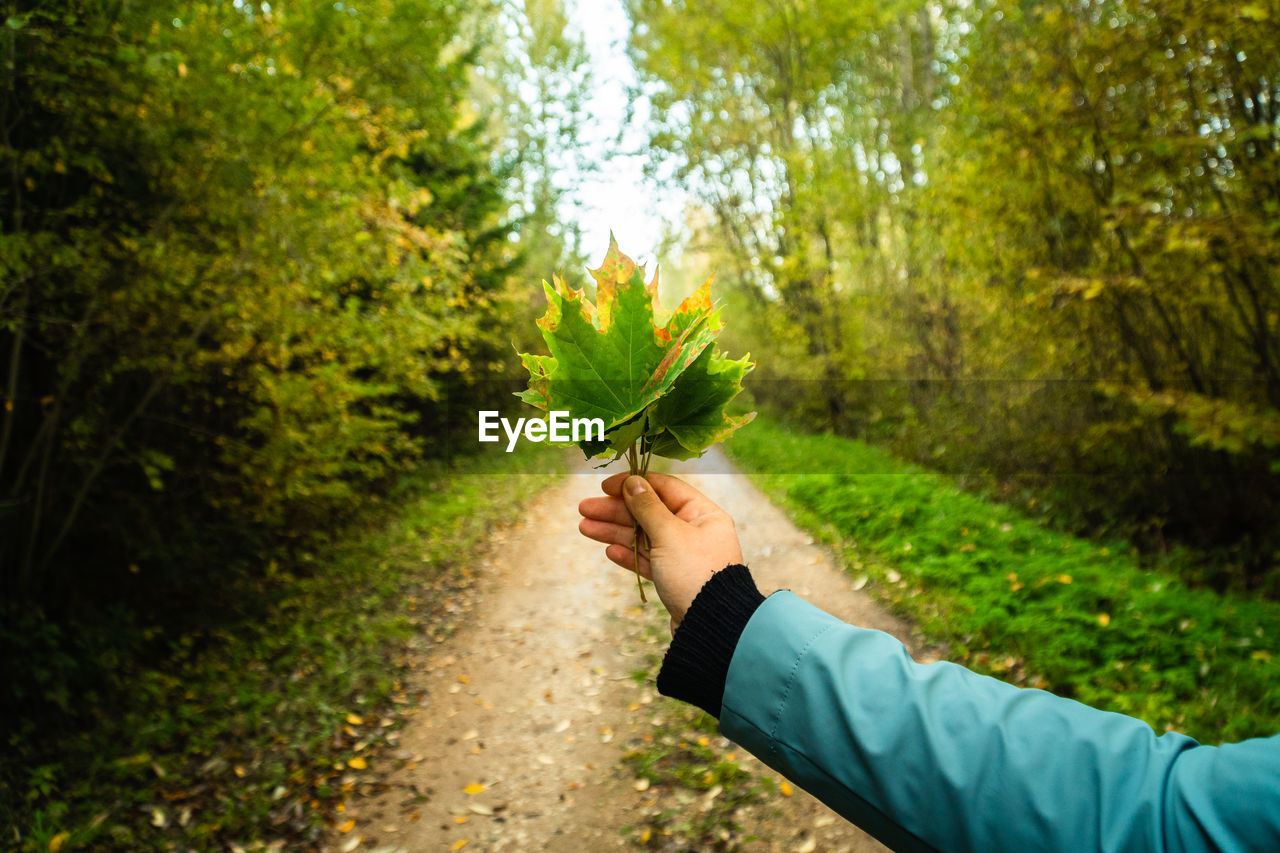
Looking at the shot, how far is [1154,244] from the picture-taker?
5.09 m

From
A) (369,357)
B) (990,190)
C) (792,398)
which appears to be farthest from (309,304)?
(792,398)

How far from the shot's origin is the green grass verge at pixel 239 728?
10.7ft

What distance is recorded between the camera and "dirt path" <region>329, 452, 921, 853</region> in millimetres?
3203

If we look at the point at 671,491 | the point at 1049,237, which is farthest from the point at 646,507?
the point at 1049,237

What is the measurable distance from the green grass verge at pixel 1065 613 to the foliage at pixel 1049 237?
119 centimetres

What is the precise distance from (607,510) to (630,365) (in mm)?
405

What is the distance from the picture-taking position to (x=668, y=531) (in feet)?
3.96

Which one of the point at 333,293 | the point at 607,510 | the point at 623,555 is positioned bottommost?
the point at 623,555

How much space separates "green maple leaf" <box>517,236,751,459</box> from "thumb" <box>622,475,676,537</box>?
0.11 meters

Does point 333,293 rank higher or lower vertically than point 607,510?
higher

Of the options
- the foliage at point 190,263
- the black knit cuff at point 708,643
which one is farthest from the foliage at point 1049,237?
the foliage at point 190,263

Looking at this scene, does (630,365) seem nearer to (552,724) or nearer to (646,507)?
(646,507)

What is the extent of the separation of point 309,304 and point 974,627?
529 cm

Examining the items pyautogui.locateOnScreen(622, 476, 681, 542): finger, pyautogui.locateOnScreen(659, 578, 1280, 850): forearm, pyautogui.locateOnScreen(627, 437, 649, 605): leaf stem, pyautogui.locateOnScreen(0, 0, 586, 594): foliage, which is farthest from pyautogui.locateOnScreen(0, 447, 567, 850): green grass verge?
pyautogui.locateOnScreen(659, 578, 1280, 850): forearm
